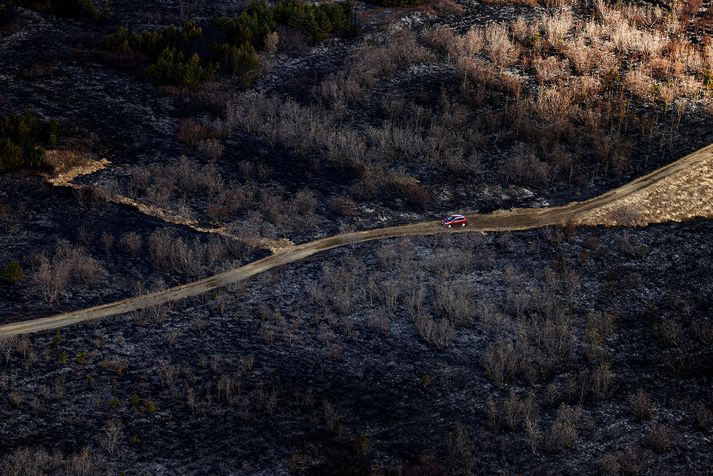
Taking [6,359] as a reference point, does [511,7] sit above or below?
above

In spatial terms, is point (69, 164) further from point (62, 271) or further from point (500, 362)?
point (500, 362)

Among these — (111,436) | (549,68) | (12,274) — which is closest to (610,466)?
(111,436)

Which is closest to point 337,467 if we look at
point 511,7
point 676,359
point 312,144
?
point 676,359

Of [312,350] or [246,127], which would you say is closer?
[312,350]

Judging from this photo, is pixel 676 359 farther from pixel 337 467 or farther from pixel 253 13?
pixel 253 13

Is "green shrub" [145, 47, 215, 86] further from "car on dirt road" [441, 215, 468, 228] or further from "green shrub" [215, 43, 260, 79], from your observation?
"car on dirt road" [441, 215, 468, 228]

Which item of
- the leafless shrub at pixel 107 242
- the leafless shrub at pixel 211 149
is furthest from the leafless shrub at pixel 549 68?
the leafless shrub at pixel 107 242
